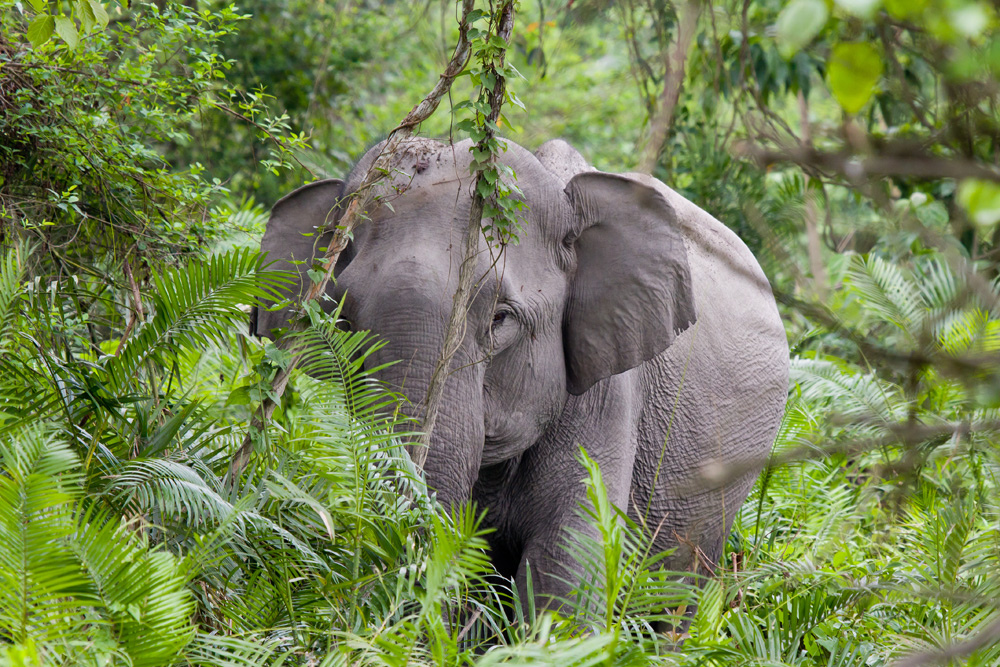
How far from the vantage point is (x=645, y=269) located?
4090mm

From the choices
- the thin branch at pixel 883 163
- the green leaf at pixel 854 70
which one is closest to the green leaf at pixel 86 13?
the thin branch at pixel 883 163

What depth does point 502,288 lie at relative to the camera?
373cm

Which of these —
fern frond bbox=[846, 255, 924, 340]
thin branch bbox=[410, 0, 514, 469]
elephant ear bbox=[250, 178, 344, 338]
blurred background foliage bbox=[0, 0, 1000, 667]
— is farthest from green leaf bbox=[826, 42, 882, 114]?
fern frond bbox=[846, 255, 924, 340]

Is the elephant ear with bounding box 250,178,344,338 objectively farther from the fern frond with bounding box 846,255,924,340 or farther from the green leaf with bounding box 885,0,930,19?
the green leaf with bounding box 885,0,930,19

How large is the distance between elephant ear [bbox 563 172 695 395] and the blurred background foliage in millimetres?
408

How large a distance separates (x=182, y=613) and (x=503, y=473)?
5.67 feet

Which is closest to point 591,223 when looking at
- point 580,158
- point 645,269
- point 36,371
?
point 645,269

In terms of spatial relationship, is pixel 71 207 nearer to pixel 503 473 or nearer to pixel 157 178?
pixel 157 178

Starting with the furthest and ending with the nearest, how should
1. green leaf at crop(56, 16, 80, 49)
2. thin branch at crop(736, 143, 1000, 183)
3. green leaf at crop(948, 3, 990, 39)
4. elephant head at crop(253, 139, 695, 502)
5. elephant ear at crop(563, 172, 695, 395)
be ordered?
elephant ear at crop(563, 172, 695, 395) → elephant head at crop(253, 139, 695, 502) → green leaf at crop(56, 16, 80, 49) → thin branch at crop(736, 143, 1000, 183) → green leaf at crop(948, 3, 990, 39)

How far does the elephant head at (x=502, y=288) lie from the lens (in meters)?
3.58

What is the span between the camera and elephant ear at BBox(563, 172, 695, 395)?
4039 mm

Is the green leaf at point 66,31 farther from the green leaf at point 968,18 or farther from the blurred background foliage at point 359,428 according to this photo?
the green leaf at point 968,18

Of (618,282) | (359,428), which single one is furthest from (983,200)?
(618,282)

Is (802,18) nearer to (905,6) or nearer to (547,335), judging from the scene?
(905,6)
